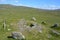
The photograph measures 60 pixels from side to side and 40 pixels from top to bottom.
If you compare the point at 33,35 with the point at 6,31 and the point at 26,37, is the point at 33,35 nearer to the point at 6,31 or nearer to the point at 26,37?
the point at 26,37

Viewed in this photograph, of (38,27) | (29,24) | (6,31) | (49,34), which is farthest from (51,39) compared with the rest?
(6,31)

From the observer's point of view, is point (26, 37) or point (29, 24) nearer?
point (26, 37)

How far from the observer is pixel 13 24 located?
140 ft

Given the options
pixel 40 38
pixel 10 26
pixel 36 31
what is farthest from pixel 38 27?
pixel 10 26

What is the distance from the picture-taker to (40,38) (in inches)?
1455

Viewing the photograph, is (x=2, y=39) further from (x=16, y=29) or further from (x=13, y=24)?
(x=13, y=24)

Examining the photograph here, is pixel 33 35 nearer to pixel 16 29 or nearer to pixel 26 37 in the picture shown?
pixel 26 37

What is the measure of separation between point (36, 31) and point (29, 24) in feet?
16.0

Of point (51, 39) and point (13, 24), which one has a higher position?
point (13, 24)

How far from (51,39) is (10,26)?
1176cm

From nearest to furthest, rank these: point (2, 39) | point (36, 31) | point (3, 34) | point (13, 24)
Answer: point (2, 39) < point (3, 34) < point (36, 31) < point (13, 24)

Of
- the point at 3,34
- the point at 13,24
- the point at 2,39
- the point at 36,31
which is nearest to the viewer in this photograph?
the point at 2,39

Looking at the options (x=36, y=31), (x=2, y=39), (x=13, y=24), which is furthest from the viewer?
(x=13, y=24)

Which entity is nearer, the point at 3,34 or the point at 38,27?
the point at 3,34
